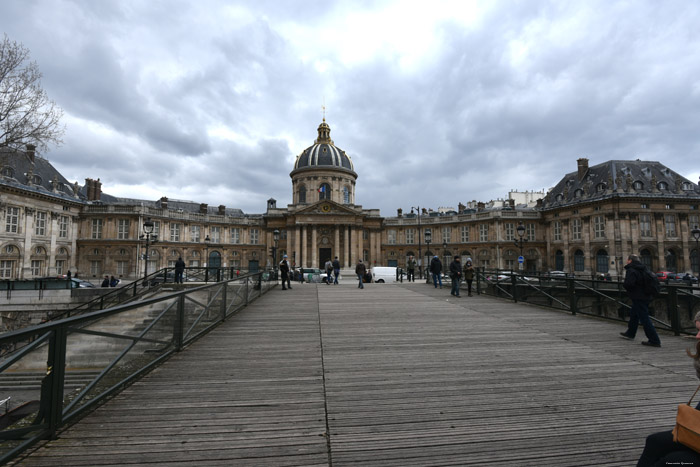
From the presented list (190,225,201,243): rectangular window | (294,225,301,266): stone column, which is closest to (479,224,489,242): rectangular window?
(294,225,301,266): stone column

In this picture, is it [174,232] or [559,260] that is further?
[174,232]

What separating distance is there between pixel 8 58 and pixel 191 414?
20.2 m

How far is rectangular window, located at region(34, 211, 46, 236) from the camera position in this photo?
37.7 m

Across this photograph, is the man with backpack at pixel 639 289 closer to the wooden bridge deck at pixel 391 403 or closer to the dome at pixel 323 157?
the wooden bridge deck at pixel 391 403

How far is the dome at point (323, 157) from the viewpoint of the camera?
5934 cm

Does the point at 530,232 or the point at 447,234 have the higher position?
the point at 447,234

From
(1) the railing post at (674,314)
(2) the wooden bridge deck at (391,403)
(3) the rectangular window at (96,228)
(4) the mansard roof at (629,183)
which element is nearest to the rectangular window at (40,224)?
(3) the rectangular window at (96,228)

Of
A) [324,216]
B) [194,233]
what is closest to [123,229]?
[194,233]

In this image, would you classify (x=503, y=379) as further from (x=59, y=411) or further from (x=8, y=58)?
(x=8, y=58)

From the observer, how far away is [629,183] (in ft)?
132

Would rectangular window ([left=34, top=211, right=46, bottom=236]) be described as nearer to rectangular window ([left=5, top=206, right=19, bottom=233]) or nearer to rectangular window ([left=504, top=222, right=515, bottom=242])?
rectangular window ([left=5, top=206, right=19, bottom=233])

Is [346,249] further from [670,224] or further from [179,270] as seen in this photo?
[670,224]

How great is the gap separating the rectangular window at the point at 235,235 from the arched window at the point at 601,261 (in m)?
49.9

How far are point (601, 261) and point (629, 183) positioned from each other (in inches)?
374
